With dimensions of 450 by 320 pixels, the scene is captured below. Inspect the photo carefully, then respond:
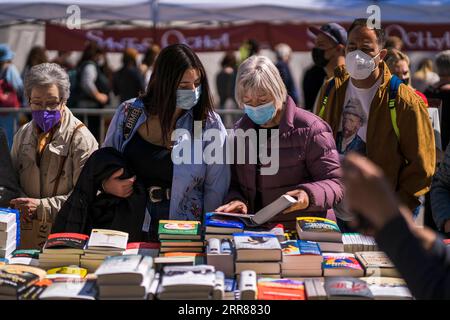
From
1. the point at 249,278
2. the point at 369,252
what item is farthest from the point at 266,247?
the point at 369,252

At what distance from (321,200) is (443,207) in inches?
28.5

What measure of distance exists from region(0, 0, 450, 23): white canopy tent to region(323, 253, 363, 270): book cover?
9.10 meters

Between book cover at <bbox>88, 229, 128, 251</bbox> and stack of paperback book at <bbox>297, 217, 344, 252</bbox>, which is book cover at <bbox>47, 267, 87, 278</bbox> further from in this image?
stack of paperback book at <bbox>297, 217, 344, 252</bbox>

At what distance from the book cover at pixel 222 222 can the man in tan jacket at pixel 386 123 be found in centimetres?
118

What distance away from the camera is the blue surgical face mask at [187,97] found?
12.8 ft

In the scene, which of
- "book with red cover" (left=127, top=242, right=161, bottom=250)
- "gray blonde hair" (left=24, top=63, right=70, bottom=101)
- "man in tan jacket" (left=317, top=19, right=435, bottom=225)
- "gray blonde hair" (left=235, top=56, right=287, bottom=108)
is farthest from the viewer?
"man in tan jacket" (left=317, top=19, right=435, bottom=225)

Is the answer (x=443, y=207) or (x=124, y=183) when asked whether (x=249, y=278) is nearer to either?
(x=124, y=183)

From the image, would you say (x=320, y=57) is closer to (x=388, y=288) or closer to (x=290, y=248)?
(x=290, y=248)

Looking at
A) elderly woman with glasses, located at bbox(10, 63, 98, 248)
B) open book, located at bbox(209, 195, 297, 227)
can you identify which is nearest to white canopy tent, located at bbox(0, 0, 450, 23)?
elderly woman with glasses, located at bbox(10, 63, 98, 248)

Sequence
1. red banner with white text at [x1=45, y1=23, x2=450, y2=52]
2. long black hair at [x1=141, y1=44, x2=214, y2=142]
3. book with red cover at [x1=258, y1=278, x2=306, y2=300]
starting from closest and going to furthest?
book with red cover at [x1=258, y1=278, x2=306, y2=300] → long black hair at [x1=141, y1=44, x2=214, y2=142] → red banner with white text at [x1=45, y1=23, x2=450, y2=52]

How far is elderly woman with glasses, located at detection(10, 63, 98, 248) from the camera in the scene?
13.8ft

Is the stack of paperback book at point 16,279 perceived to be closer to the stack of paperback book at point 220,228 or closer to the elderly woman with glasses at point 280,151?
the stack of paperback book at point 220,228

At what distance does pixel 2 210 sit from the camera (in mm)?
3691

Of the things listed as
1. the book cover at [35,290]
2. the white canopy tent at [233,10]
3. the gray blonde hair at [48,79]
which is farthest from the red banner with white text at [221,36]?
the book cover at [35,290]
